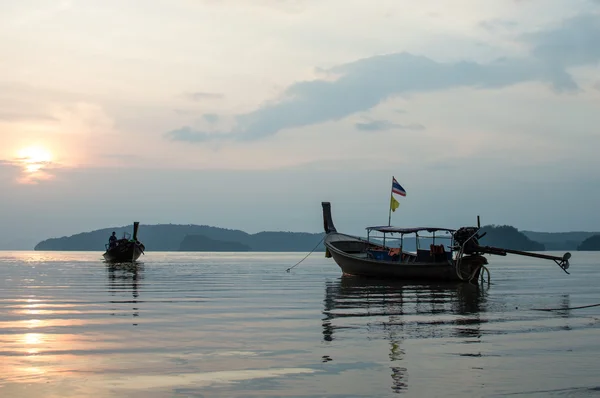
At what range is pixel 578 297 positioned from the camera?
38094 mm

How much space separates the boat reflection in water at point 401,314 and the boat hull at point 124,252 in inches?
2359

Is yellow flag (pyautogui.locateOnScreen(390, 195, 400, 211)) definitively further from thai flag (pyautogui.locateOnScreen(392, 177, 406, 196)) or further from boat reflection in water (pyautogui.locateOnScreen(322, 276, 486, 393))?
boat reflection in water (pyautogui.locateOnScreen(322, 276, 486, 393))

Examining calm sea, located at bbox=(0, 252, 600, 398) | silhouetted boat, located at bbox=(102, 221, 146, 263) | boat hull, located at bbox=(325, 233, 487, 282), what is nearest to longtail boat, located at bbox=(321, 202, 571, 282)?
boat hull, located at bbox=(325, 233, 487, 282)

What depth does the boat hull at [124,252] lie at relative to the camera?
97562 millimetres

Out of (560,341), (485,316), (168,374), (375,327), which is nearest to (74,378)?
(168,374)

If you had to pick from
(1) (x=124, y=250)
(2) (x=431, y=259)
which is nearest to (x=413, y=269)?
(2) (x=431, y=259)

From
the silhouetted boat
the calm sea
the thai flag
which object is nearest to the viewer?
the calm sea

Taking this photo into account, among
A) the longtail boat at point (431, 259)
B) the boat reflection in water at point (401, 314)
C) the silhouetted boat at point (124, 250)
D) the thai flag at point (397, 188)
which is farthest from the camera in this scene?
the silhouetted boat at point (124, 250)

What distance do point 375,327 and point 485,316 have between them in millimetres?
6066

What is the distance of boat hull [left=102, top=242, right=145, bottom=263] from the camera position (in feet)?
320

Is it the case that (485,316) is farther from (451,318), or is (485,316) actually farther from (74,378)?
(74,378)

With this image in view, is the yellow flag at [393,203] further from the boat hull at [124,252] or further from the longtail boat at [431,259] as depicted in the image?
the boat hull at [124,252]

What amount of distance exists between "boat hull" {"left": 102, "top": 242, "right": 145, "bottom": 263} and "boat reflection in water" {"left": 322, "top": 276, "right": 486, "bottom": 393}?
59.9 m

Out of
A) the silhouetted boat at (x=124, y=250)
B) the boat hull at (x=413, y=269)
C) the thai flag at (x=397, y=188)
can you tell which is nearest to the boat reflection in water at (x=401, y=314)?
the boat hull at (x=413, y=269)
